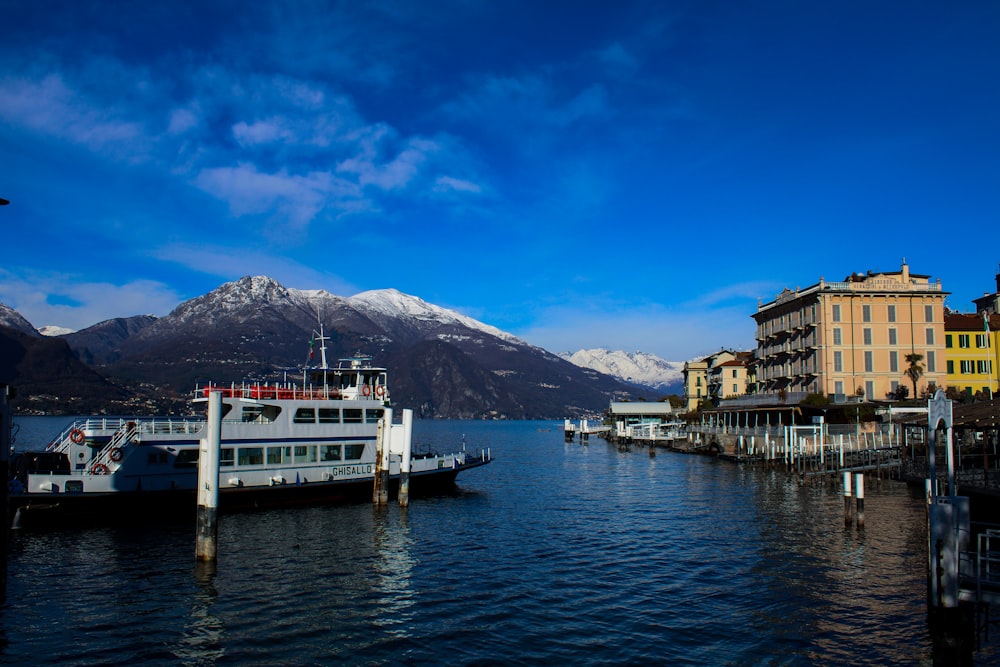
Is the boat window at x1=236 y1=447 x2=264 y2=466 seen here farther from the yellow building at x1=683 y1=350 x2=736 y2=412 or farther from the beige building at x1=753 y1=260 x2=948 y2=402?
the yellow building at x1=683 y1=350 x2=736 y2=412

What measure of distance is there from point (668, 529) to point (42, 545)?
30376 millimetres

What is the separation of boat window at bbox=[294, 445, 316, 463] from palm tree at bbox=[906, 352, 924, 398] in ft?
233

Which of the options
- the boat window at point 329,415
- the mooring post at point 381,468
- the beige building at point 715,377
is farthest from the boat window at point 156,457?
the beige building at point 715,377

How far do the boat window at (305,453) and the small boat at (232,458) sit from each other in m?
0.06

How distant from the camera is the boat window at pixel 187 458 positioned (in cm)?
4034

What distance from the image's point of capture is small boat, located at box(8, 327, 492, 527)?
37188 millimetres

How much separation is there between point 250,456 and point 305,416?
4.26 meters

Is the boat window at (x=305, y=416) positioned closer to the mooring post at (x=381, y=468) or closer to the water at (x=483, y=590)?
the mooring post at (x=381, y=468)

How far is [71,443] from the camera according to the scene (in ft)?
127

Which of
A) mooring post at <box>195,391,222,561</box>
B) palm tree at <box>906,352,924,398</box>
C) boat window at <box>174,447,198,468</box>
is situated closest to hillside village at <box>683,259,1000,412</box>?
palm tree at <box>906,352,924,398</box>

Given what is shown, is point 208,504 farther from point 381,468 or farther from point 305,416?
point 305,416

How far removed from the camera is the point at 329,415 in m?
46.3

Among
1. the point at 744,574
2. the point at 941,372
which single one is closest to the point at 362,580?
the point at 744,574

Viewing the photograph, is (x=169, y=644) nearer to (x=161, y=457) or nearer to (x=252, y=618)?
(x=252, y=618)
